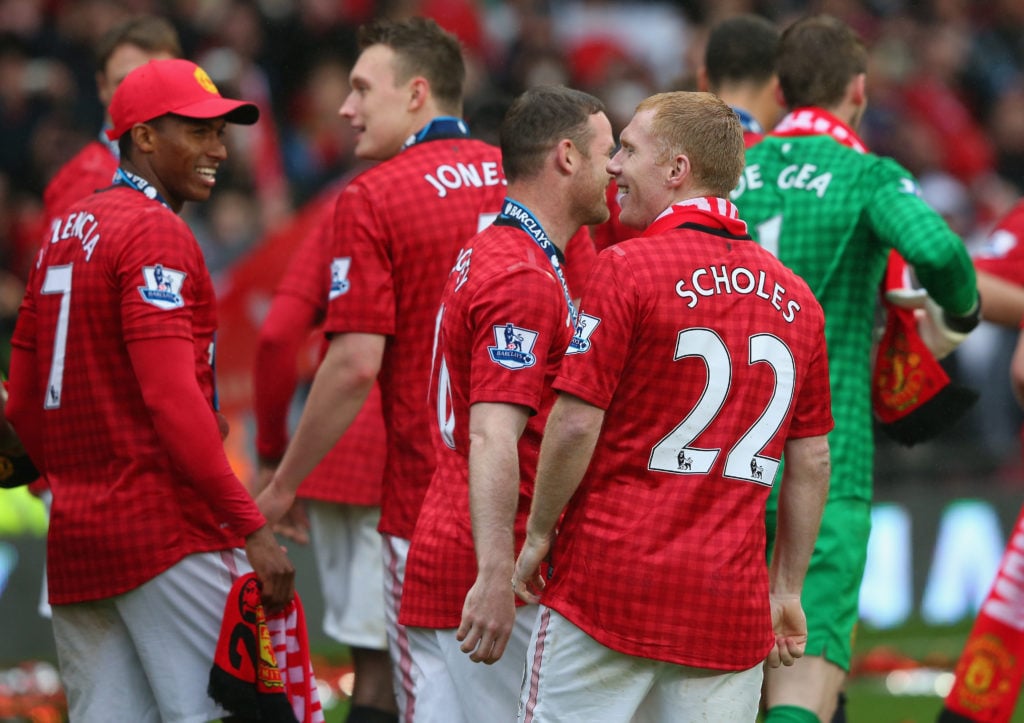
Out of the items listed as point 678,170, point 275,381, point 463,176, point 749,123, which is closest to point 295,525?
point 275,381

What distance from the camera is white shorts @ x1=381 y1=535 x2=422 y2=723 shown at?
16.8 ft

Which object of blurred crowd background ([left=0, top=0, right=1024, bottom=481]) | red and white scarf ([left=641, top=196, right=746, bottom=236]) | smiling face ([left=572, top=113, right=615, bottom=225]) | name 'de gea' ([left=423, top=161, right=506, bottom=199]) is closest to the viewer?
red and white scarf ([left=641, top=196, right=746, bottom=236])

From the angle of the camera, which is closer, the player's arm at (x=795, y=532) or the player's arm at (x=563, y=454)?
the player's arm at (x=563, y=454)

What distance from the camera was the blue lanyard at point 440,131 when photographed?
5.88m

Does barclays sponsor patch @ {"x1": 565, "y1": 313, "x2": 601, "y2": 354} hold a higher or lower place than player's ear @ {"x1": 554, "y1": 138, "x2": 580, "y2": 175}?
lower

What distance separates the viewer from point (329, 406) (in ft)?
18.8

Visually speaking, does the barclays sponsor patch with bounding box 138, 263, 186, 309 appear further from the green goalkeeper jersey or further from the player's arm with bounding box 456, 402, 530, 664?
the green goalkeeper jersey

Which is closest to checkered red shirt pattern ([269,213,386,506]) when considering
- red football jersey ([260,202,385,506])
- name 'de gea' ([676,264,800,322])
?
red football jersey ([260,202,385,506])

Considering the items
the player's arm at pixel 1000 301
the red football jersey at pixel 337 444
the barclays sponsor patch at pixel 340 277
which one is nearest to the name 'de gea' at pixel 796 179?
the player's arm at pixel 1000 301

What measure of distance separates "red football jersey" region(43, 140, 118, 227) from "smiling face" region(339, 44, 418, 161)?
1238mm

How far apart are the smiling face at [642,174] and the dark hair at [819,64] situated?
1787 millimetres

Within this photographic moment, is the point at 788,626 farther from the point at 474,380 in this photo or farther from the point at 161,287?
the point at 161,287

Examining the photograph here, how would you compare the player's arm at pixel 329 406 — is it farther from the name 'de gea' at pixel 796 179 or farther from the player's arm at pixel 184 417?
the name 'de gea' at pixel 796 179

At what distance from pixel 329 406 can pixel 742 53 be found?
2.23 metres
